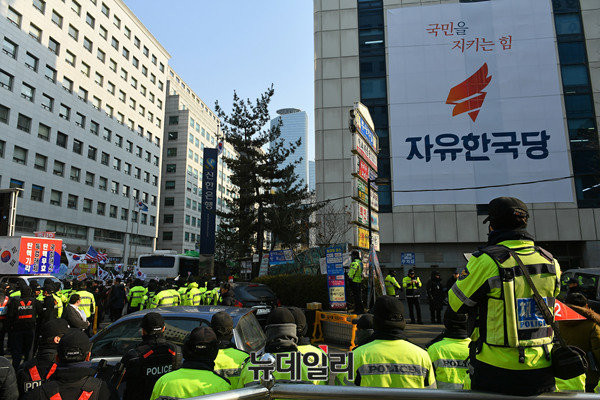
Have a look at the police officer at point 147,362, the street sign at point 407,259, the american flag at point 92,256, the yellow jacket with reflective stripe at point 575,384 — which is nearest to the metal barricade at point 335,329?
the police officer at point 147,362

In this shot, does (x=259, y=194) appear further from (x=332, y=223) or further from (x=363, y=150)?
(x=363, y=150)

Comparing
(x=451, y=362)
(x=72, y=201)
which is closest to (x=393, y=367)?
(x=451, y=362)

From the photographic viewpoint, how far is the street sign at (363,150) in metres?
12.7

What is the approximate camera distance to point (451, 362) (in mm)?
3490

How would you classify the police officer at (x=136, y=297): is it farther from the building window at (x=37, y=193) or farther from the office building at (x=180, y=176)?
the office building at (x=180, y=176)

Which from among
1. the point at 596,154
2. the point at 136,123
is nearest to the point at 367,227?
the point at 596,154

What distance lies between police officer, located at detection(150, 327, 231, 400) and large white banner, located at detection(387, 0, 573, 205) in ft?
95.5

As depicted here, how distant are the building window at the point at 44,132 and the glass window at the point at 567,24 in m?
47.2

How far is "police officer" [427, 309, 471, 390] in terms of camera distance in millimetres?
3426

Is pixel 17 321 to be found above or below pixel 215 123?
below

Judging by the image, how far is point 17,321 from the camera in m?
8.18

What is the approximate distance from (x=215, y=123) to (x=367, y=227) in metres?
79.2

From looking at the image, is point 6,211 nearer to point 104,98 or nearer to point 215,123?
point 104,98

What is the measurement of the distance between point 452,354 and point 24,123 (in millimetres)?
43827
